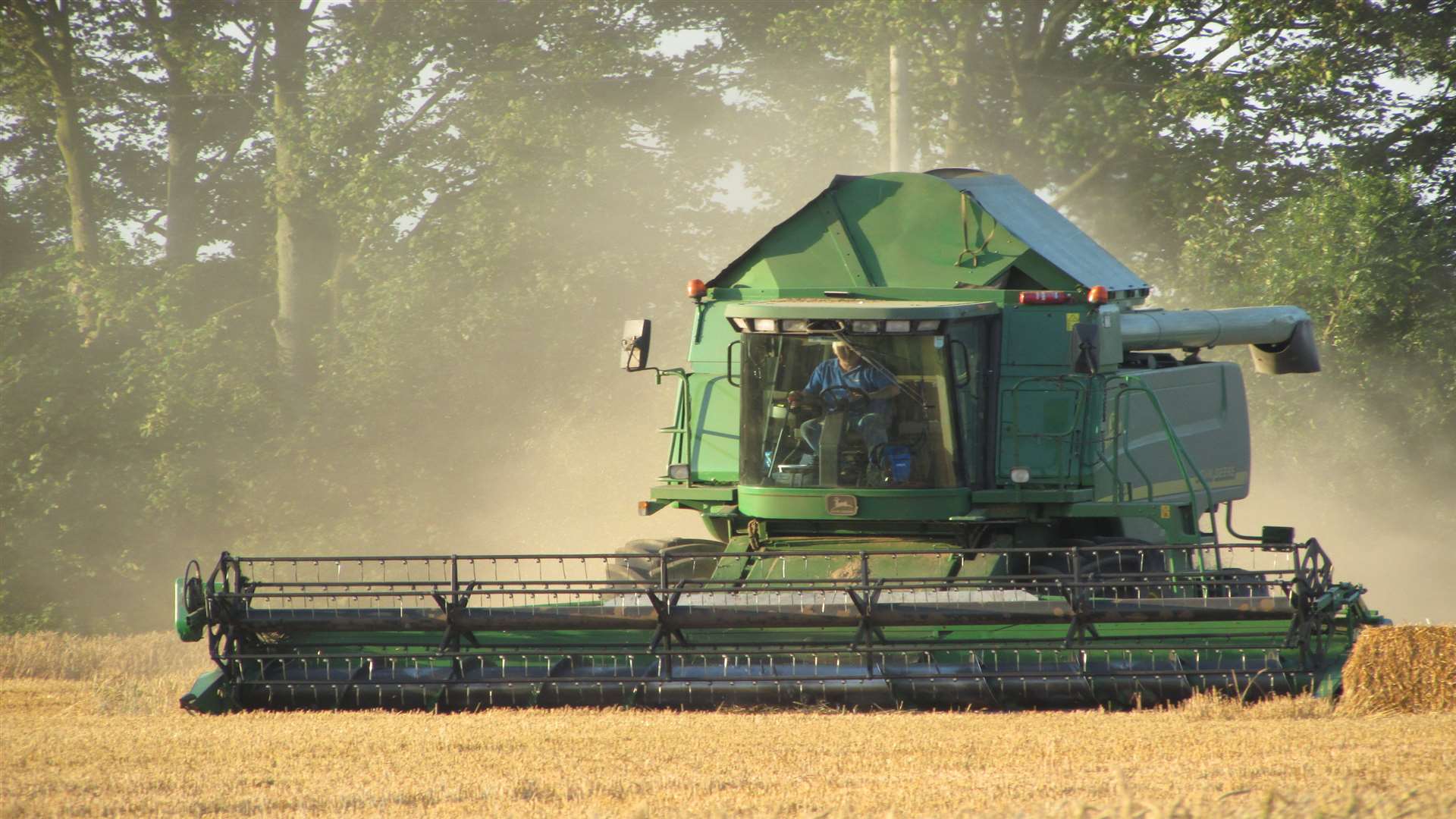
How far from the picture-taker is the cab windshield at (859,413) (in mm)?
8891

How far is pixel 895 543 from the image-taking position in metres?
9.30

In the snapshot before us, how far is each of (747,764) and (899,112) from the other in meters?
14.5

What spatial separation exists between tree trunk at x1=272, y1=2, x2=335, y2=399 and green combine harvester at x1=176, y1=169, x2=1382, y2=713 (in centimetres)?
1348

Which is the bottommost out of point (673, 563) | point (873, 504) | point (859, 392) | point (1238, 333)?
point (673, 563)

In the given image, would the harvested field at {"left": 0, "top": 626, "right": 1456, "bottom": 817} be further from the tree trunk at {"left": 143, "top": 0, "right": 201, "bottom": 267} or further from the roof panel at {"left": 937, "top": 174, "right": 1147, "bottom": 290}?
the tree trunk at {"left": 143, "top": 0, "right": 201, "bottom": 267}

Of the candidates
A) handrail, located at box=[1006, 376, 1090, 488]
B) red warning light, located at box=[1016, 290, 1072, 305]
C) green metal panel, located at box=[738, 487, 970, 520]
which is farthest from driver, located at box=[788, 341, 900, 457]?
red warning light, located at box=[1016, 290, 1072, 305]

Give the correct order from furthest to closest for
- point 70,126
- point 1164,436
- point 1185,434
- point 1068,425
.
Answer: point 70,126
point 1185,434
point 1164,436
point 1068,425

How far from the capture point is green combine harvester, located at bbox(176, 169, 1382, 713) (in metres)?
8.00

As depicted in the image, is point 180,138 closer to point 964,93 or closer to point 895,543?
point 964,93

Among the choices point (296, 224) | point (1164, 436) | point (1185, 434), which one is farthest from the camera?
point (296, 224)

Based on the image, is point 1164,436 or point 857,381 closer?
point 857,381

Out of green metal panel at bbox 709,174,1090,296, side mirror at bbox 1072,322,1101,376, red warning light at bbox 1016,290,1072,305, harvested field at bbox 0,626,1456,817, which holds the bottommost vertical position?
harvested field at bbox 0,626,1456,817

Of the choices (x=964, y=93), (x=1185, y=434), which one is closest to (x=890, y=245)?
(x=1185, y=434)

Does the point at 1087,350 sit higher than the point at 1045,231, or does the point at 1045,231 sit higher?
the point at 1045,231
